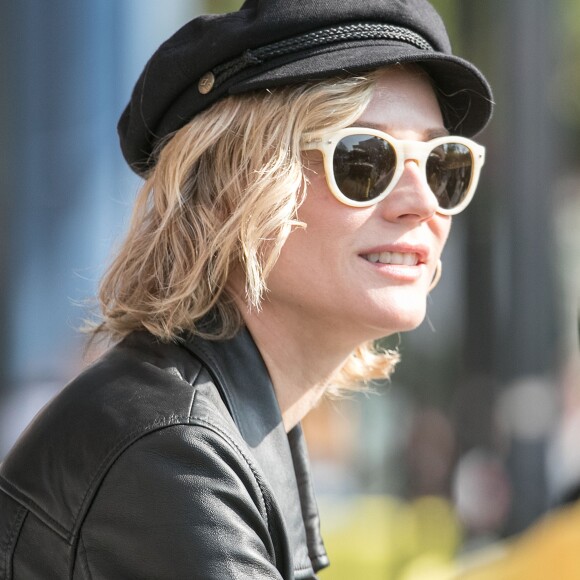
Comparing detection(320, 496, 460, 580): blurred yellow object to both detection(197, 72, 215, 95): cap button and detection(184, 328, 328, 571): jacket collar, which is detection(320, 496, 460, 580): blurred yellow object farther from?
detection(197, 72, 215, 95): cap button

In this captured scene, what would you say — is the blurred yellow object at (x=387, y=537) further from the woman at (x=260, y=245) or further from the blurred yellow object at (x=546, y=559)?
the woman at (x=260, y=245)

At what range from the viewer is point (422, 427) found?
543cm

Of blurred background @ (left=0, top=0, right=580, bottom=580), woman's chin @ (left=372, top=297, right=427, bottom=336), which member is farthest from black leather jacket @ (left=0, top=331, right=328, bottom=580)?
blurred background @ (left=0, top=0, right=580, bottom=580)

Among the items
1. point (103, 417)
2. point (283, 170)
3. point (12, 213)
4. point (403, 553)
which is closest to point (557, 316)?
point (403, 553)

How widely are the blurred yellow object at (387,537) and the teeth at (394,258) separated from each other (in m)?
2.43

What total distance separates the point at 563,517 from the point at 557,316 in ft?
8.22

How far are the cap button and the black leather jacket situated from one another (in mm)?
499

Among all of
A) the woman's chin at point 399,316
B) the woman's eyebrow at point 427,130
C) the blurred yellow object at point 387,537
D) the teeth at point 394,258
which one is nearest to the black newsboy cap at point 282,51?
the woman's eyebrow at point 427,130

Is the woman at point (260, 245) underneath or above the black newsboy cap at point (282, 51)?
underneath

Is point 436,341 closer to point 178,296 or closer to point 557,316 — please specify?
point 557,316

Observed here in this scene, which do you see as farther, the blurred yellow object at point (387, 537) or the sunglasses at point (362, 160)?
the blurred yellow object at point (387, 537)

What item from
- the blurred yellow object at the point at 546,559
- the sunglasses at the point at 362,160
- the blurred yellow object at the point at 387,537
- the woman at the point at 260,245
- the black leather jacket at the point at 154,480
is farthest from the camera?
the blurred yellow object at the point at 387,537

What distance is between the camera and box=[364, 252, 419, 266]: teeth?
6.43 feet

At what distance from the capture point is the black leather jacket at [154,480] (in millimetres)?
1523
